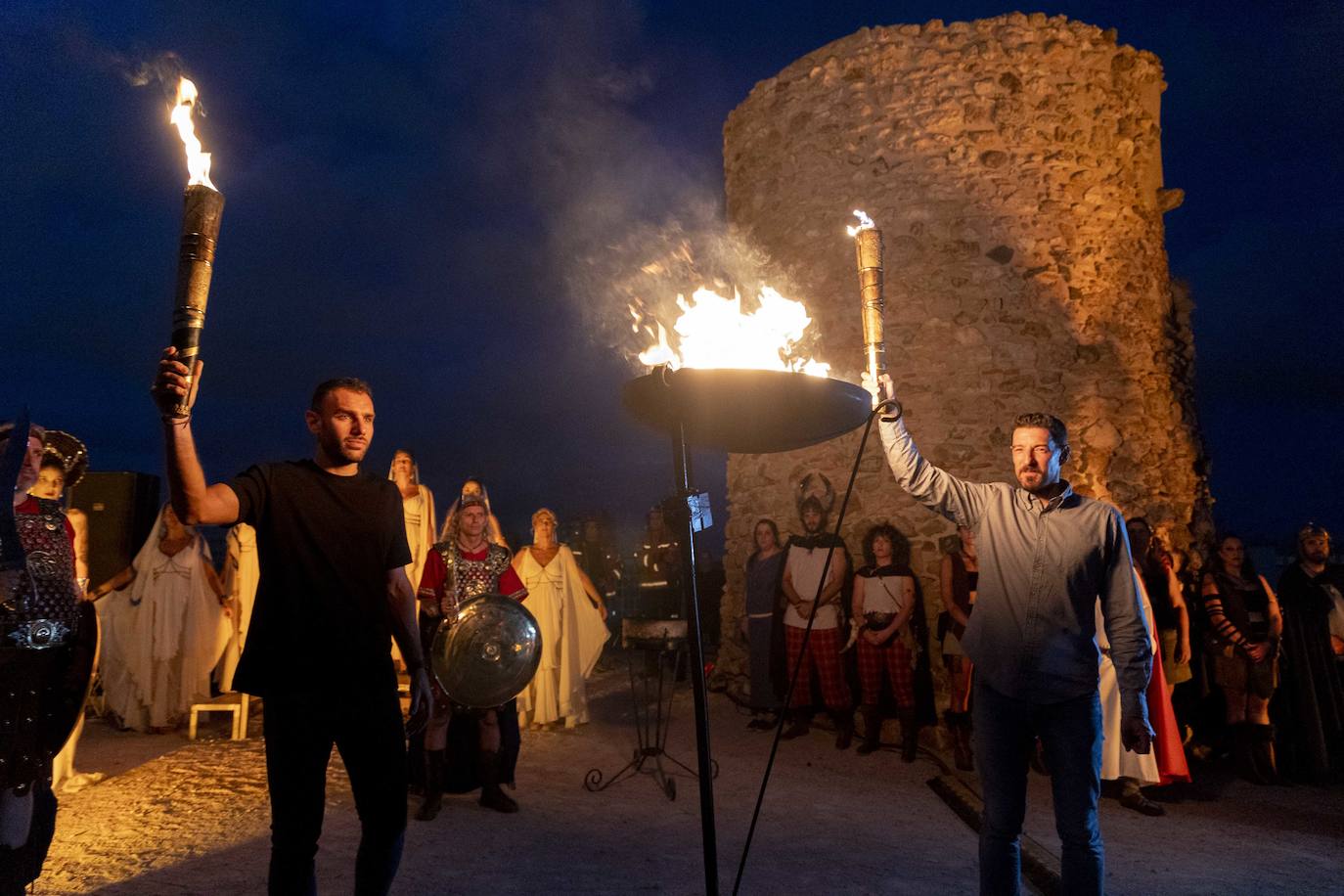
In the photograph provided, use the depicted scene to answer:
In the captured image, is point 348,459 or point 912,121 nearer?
point 348,459

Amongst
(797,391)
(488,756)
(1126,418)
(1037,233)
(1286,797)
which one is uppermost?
(1037,233)

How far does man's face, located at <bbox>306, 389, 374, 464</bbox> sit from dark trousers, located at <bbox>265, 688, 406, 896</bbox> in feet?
2.48

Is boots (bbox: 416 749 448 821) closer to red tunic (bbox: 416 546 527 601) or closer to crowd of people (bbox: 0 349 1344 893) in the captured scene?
crowd of people (bbox: 0 349 1344 893)

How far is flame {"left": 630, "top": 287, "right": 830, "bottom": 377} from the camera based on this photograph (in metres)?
3.26

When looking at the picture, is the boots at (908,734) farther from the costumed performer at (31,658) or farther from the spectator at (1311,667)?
the costumed performer at (31,658)

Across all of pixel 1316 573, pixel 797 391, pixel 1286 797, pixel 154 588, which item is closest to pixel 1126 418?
pixel 1316 573

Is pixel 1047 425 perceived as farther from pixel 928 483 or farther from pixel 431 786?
pixel 431 786

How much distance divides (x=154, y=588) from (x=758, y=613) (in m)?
5.77

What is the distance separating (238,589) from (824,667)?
18.9ft

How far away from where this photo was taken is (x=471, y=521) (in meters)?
5.06

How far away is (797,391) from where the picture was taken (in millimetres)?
2344

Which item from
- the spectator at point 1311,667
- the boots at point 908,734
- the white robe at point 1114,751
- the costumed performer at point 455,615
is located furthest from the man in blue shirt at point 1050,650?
the spectator at point 1311,667

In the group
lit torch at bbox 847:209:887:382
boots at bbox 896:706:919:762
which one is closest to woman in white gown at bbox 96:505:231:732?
boots at bbox 896:706:919:762

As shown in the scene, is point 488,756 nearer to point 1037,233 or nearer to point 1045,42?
point 1037,233
